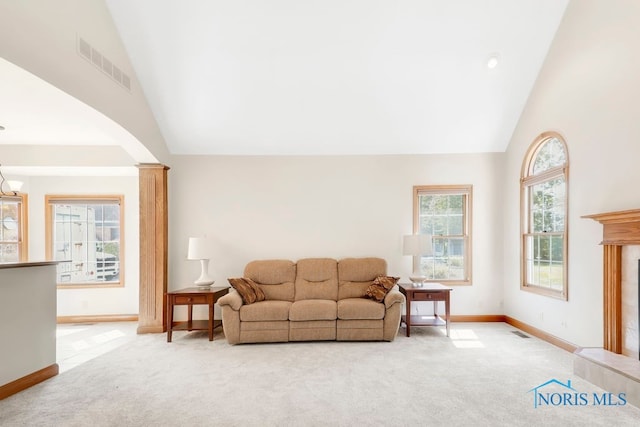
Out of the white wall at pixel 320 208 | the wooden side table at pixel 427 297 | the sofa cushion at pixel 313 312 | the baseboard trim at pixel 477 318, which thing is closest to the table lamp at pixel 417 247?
the wooden side table at pixel 427 297

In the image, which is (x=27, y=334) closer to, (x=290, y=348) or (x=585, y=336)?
(x=290, y=348)

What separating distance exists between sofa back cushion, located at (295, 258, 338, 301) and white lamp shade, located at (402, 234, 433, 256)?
104 centimetres

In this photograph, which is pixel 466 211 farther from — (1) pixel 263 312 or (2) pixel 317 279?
(1) pixel 263 312

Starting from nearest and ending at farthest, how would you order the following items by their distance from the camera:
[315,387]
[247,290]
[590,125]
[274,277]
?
[315,387] → [590,125] → [247,290] → [274,277]

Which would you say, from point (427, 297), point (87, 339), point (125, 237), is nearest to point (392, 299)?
point (427, 297)

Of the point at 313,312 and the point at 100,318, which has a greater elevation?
the point at 313,312

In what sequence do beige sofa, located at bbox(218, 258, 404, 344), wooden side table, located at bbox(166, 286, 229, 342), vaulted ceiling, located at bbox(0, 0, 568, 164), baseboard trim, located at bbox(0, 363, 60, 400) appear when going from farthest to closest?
wooden side table, located at bbox(166, 286, 229, 342)
beige sofa, located at bbox(218, 258, 404, 344)
vaulted ceiling, located at bbox(0, 0, 568, 164)
baseboard trim, located at bbox(0, 363, 60, 400)

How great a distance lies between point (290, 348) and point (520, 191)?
3.72m

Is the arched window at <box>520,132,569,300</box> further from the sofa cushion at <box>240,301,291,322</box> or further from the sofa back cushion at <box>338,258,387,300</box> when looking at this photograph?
the sofa cushion at <box>240,301,291,322</box>

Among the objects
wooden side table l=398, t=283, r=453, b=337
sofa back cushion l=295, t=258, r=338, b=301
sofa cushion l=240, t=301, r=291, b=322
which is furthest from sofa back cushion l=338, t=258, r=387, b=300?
sofa cushion l=240, t=301, r=291, b=322

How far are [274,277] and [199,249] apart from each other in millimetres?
1077

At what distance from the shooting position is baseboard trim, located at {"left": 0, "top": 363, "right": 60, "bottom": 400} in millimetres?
2848

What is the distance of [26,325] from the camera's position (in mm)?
3061

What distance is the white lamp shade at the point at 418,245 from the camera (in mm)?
4692
